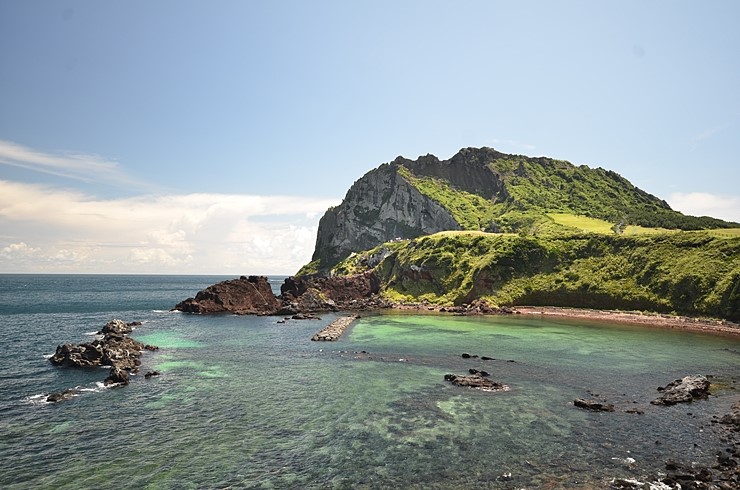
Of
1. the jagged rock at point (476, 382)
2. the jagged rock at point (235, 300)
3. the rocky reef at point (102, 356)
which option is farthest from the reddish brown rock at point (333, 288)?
the jagged rock at point (476, 382)

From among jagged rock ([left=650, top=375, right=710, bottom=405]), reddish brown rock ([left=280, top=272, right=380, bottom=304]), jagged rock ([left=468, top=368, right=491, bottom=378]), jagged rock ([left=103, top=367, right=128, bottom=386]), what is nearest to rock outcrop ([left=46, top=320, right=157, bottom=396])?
jagged rock ([left=103, top=367, right=128, bottom=386])

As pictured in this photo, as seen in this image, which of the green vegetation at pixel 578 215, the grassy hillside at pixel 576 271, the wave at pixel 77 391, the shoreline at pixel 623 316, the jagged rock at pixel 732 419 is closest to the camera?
the jagged rock at pixel 732 419

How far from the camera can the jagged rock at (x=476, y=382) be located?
1503 inches

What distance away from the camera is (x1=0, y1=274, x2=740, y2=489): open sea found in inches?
907

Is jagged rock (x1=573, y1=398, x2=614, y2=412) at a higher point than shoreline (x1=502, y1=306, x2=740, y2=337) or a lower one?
lower

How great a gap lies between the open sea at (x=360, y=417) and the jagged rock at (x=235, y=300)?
43.3 metres

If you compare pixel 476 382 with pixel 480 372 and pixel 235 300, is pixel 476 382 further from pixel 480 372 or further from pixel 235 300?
pixel 235 300

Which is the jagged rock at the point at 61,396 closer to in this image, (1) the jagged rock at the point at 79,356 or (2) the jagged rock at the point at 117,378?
(2) the jagged rock at the point at 117,378

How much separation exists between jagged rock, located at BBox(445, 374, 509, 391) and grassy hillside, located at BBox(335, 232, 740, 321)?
58.1m

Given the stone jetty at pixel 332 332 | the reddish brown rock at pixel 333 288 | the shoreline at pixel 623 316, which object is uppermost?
the reddish brown rock at pixel 333 288

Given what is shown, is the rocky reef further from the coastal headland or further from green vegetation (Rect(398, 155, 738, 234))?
green vegetation (Rect(398, 155, 738, 234))

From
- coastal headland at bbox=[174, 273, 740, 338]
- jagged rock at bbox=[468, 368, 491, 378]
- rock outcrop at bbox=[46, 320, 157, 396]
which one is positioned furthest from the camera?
coastal headland at bbox=[174, 273, 740, 338]

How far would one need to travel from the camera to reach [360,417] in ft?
103

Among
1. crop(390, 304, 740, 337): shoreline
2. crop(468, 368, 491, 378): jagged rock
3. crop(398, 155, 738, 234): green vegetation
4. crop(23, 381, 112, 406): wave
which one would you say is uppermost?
crop(398, 155, 738, 234): green vegetation
